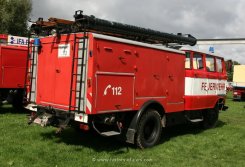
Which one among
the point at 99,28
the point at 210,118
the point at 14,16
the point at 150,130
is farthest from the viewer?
the point at 14,16

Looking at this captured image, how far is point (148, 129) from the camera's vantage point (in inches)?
345

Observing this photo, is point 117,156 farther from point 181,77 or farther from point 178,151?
point 181,77

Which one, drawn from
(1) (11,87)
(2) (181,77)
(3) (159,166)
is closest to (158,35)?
(2) (181,77)

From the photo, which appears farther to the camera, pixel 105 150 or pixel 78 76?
pixel 105 150

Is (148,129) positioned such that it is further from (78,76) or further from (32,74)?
(32,74)

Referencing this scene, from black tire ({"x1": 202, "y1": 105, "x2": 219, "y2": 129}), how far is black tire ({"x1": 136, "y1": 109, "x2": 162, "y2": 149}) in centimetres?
347

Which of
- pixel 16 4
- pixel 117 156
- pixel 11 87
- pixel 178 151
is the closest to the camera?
pixel 117 156

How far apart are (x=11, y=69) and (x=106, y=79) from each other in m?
7.58

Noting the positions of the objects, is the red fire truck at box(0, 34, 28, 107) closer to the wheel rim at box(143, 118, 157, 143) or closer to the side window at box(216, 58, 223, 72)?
the wheel rim at box(143, 118, 157, 143)

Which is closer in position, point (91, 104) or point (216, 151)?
point (91, 104)

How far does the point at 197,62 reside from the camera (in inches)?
424

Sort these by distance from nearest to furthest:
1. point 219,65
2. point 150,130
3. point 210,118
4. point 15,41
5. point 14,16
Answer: point 150,130
point 210,118
point 219,65
point 15,41
point 14,16

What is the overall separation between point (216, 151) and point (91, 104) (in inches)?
144

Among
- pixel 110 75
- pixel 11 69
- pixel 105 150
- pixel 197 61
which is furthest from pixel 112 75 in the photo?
pixel 11 69
